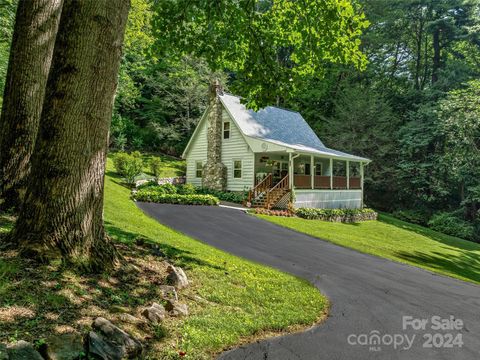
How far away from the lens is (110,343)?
3170 mm

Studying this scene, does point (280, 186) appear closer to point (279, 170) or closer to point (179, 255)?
point (279, 170)

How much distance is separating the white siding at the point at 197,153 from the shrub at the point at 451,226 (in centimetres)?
1887

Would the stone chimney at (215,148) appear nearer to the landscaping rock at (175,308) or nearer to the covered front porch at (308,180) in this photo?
the covered front porch at (308,180)

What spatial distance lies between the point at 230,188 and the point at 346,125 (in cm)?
1498

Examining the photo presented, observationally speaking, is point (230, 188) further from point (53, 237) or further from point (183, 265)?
point (53, 237)

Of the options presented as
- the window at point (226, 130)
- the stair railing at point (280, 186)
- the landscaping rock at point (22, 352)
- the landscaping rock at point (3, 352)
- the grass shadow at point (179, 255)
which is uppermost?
the window at point (226, 130)

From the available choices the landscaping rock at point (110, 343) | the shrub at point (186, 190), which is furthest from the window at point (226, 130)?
the landscaping rock at point (110, 343)

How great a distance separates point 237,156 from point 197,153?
176 inches

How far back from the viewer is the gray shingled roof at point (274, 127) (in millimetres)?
22828

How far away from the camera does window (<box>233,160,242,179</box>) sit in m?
23.0

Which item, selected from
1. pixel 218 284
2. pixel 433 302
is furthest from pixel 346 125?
pixel 218 284

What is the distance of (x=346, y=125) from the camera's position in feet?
104

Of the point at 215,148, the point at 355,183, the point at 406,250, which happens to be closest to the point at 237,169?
the point at 215,148

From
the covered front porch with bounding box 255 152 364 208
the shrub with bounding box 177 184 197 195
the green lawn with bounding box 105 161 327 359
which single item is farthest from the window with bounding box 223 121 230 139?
the green lawn with bounding box 105 161 327 359
